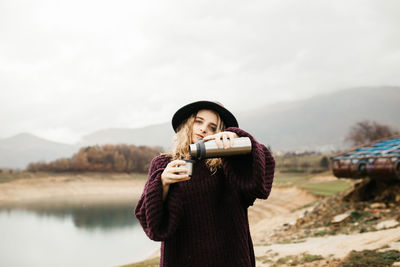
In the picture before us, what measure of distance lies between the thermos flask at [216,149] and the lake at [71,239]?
13.9 m

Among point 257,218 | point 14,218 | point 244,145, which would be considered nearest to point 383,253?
point 244,145

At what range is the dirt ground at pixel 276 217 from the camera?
532 cm

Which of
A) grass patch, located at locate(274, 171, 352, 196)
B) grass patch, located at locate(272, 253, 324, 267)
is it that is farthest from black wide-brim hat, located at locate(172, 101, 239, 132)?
grass patch, located at locate(274, 171, 352, 196)

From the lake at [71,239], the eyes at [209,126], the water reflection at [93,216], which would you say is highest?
the eyes at [209,126]

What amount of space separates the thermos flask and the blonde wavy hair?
25 centimetres

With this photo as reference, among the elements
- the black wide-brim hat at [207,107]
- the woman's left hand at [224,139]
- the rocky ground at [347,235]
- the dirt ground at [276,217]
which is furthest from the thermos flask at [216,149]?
the dirt ground at [276,217]

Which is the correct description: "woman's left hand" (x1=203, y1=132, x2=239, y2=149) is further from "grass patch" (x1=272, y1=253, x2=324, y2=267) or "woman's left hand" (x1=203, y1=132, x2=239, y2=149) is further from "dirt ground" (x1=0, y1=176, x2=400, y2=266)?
"grass patch" (x1=272, y1=253, x2=324, y2=267)

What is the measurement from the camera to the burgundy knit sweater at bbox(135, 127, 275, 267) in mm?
1658

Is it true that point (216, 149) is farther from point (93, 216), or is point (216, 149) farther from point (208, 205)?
point (93, 216)

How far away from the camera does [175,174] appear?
1.57m

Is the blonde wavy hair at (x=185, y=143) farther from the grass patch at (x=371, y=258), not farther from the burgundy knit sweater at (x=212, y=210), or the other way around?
the grass patch at (x=371, y=258)

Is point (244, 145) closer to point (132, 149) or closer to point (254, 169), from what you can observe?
point (254, 169)

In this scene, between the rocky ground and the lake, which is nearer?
the rocky ground

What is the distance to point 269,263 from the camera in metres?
5.46
